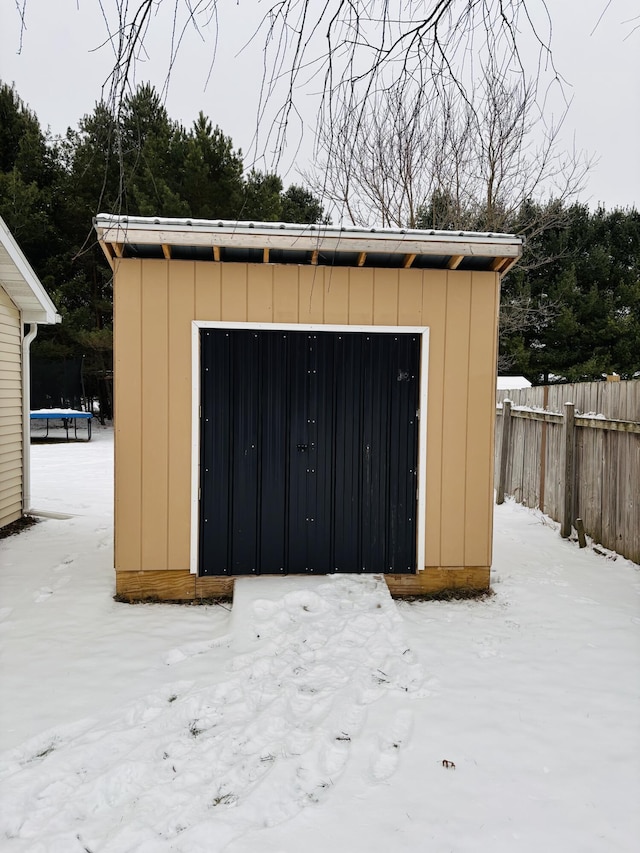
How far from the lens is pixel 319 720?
2582 millimetres

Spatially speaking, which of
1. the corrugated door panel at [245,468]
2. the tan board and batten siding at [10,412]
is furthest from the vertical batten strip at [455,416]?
the tan board and batten siding at [10,412]

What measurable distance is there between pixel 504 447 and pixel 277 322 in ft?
14.6

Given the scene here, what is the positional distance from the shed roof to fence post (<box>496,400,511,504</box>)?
3342 millimetres

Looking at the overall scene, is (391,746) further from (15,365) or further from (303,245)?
(15,365)

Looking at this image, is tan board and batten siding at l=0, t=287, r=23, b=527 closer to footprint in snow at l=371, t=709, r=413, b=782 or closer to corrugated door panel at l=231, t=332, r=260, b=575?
corrugated door panel at l=231, t=332, r=260, b=575

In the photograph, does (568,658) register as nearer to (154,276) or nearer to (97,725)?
(97,725)

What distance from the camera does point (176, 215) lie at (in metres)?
12.6

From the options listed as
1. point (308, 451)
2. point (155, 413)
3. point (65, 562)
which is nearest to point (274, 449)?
point (308, 451)

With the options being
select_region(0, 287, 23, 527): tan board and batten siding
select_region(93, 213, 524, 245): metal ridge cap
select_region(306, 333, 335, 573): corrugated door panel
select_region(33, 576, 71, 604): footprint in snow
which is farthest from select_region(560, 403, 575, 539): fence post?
select_region(0, 287, 23, 527): tan board and batten siding

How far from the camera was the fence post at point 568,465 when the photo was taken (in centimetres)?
A: 561

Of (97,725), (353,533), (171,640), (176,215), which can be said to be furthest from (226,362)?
(176,215)

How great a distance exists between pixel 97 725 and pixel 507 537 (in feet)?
14.6

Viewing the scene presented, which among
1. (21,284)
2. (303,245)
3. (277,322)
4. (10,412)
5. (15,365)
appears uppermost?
(21,284)

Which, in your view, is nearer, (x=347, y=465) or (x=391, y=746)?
(x=391, y=746)
